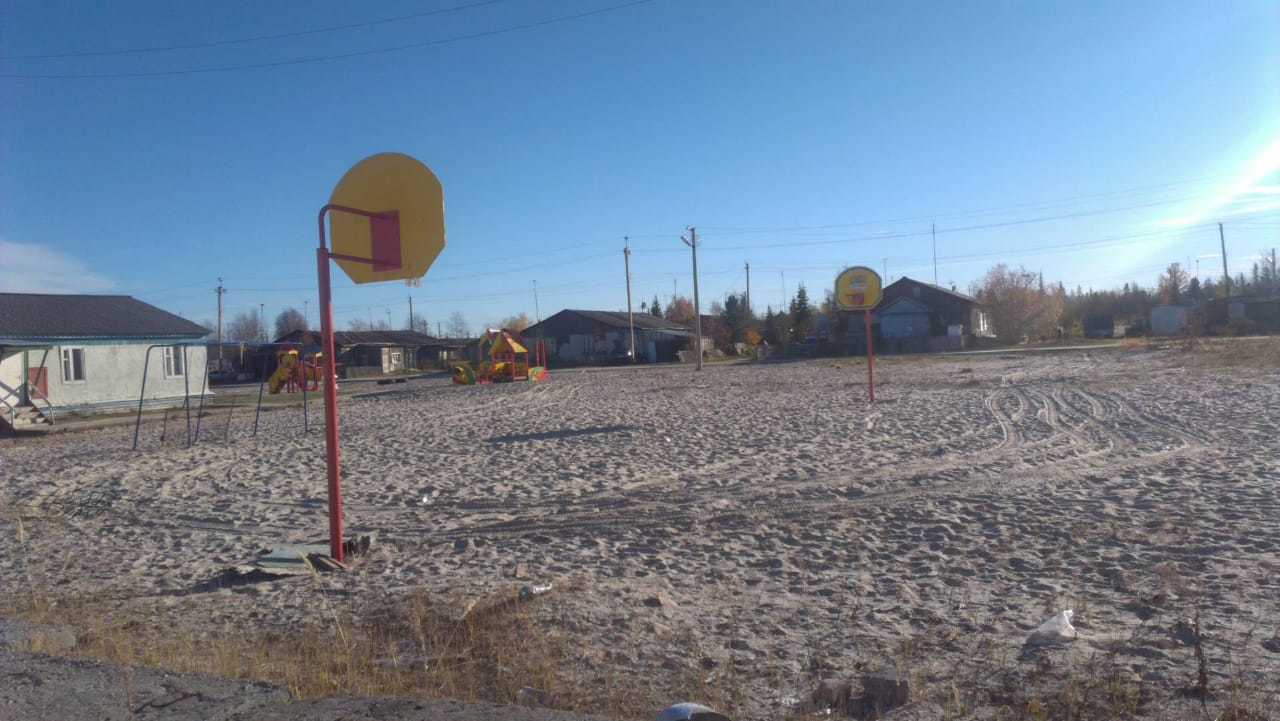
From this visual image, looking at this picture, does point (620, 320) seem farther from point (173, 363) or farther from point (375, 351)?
point (173, 363)

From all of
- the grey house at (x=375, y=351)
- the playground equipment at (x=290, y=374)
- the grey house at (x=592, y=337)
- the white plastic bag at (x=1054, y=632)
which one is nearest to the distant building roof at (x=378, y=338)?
the grey house at (x=375, y=351)

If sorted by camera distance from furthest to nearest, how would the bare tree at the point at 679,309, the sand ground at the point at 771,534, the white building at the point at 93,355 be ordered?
1. the bare tree at the point at 679,309
2. the white building at the point at 93,355
3. the sand ground at the point at 771,534

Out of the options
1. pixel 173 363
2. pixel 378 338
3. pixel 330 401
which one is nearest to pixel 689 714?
pixel 330 401

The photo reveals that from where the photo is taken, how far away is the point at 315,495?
439 inches

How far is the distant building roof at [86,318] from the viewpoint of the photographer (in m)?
30.2

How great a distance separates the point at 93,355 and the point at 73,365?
2.38 feet

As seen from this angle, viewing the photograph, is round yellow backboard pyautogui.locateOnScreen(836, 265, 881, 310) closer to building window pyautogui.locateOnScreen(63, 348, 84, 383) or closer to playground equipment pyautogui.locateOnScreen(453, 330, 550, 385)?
playground equipment pyautogui.locateOnScreen(453, 330, 550, 385)

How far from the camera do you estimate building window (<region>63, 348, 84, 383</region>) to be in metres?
30.4

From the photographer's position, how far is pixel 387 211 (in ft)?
24.9

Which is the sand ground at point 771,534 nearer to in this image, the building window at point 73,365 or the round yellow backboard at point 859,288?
the round yellow backboard at point 859,288

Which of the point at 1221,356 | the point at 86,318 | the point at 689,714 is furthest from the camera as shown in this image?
the point at 1221,356

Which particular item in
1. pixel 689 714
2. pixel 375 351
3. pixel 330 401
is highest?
pixel 375 351

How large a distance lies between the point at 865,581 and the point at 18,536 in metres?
8.80

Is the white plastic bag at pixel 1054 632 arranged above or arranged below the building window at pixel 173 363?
below
